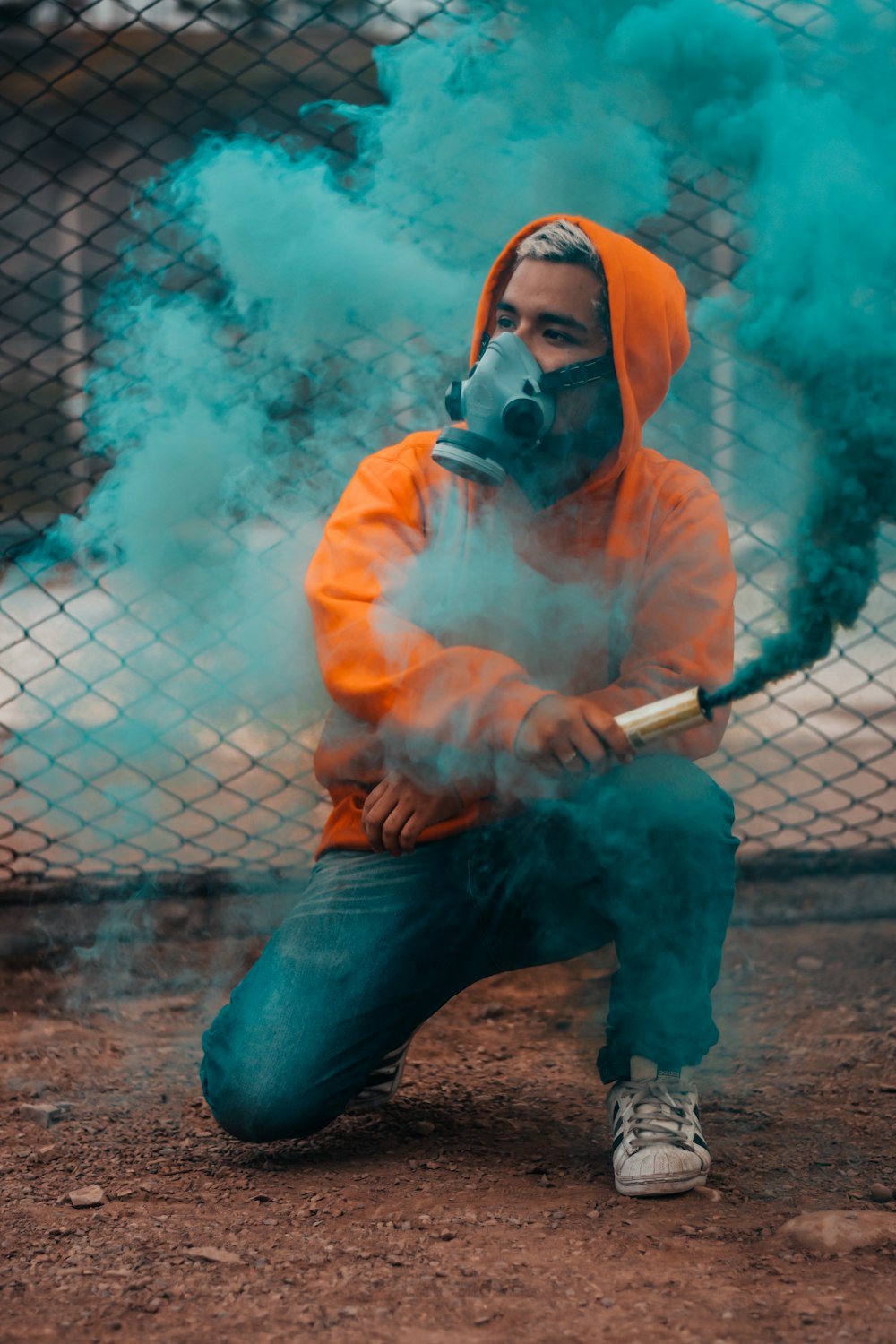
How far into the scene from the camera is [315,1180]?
1.85 metres

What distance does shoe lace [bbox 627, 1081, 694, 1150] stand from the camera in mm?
1794

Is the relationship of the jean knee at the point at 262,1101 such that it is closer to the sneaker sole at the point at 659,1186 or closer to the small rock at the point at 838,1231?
the sneaker sole at the point at 659,1186

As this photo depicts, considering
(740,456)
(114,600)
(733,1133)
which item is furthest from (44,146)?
(733,1133)

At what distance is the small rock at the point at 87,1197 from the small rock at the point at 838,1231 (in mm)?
968

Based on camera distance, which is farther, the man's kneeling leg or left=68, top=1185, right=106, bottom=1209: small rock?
the man's kneeling leg

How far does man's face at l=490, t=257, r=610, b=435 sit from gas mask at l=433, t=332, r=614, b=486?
25 mm

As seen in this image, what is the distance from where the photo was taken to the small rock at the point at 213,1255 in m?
1.55

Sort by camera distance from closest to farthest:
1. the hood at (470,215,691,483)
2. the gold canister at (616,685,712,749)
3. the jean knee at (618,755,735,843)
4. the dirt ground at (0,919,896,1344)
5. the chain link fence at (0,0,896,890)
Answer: the dirt ground at (0,919,896,1344) → the gold canister at (616,685,712,749) → the jean knee at (618,755,735,843) → the hood at (470,215,691,483) → the chain link fence at (0,0,896,890)

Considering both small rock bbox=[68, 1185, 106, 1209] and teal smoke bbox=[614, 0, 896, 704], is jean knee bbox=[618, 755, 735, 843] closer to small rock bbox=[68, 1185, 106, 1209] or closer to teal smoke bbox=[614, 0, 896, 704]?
teal smoke bbox=[614, 0, 896, 704]

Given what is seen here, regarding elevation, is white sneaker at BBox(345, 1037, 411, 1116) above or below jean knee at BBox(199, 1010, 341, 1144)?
below

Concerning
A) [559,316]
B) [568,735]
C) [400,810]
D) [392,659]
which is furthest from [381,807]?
[559,316]

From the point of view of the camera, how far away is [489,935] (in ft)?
6.46

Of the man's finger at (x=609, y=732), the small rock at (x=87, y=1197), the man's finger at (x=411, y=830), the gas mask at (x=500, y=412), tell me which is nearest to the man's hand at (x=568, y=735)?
the man's finger at (x=609, y=732)

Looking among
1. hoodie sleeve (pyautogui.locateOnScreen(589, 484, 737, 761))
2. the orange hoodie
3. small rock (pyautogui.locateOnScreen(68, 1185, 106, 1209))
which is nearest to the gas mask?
the orange hoodie
